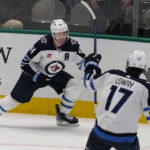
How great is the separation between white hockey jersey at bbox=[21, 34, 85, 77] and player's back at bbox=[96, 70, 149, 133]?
1.80 meters

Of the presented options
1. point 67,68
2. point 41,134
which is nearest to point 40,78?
point 41,134

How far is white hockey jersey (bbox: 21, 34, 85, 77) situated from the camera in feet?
17.1

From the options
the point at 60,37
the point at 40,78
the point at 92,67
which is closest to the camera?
the point at 92,67

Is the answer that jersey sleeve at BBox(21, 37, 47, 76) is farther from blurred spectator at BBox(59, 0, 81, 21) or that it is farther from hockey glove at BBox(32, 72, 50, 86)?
blurred spectator at BBox(59, 0, 81, 21)

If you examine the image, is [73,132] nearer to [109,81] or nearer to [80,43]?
[80,43]

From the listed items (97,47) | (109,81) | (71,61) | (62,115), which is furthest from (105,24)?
(109,81)

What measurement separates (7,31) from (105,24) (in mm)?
1001

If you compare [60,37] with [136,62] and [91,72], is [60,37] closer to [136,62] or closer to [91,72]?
[91,72]

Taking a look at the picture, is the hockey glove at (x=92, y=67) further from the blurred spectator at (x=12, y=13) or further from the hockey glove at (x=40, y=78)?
the blurred spectator at (x=12, y=13)

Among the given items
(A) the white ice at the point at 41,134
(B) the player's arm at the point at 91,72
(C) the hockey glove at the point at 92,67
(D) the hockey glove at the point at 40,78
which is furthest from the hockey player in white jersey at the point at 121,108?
(D) the hockey glove at the point at 40,78

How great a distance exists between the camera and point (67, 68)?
19.4 feet

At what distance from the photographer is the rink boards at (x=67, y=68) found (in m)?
5.87

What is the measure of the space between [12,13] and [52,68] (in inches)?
38.8

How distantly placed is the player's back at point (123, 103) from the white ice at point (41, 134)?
4.35 feet
